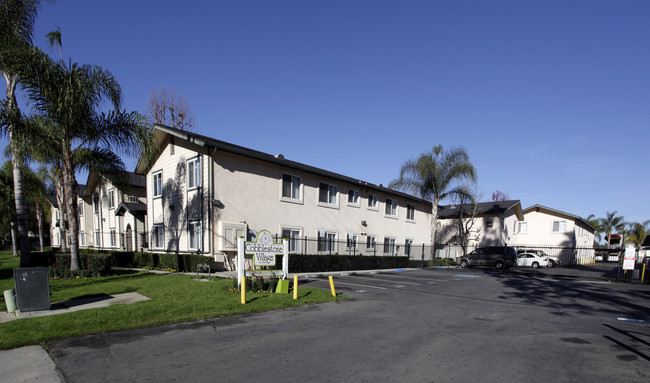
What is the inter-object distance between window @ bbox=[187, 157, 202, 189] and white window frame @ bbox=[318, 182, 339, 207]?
806 cm

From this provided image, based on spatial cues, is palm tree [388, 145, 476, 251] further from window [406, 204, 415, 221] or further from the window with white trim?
the window with white trim

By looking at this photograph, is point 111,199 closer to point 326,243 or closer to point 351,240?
point 326,243

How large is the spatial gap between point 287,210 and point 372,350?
1547cm

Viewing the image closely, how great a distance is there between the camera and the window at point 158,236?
69.9 feet

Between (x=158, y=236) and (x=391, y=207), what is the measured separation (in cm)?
1800

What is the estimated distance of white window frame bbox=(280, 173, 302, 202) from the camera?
21000mm

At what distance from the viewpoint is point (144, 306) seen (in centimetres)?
859

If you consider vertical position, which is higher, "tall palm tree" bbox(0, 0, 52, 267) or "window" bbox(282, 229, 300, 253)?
"tall palm tree" bbox(0, 0, 52, 267)

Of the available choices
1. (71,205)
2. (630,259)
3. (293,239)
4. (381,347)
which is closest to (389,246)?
(293,239)

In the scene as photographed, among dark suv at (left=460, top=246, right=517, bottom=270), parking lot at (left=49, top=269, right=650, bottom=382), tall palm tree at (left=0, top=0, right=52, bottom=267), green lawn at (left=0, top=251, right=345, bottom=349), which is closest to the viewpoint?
parking lot at (left=49, top=269, right=650, bottom=382)

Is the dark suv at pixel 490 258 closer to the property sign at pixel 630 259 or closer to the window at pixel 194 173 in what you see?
the property sign at pixel 630 259

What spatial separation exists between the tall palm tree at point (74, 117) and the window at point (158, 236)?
6.49m

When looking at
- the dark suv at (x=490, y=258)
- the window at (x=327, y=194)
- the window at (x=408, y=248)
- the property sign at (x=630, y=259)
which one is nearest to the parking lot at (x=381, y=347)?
the property sign at (x=630, y=259)

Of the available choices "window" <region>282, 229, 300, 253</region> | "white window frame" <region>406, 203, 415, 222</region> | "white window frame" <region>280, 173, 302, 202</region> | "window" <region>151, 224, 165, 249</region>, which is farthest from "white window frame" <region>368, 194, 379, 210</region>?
"window" <region>151, 224, 165, 249</region>
